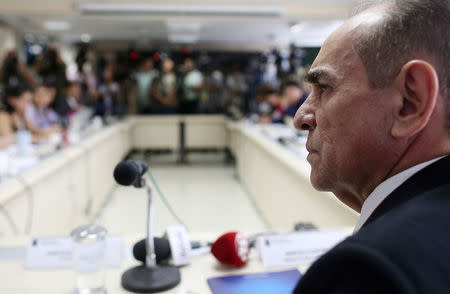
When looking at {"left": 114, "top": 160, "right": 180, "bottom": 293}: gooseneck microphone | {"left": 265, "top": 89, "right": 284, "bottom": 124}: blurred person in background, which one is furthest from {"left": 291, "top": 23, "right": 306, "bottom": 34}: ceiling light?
{"left": 114, "top": 160, "right": 180, "bottom": 293}: gooseneck microphone

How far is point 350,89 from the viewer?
524mm

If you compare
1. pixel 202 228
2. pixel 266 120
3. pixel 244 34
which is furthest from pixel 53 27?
pixel 202 228

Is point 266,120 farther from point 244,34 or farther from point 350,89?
point 350,89

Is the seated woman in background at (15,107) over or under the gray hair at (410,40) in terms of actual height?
under

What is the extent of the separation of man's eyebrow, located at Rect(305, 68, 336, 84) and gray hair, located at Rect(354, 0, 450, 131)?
6 centimetres

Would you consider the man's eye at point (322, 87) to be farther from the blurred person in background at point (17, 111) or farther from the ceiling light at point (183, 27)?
the ceiling light at point (183, 27)

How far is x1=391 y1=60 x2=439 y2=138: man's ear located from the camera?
1.51 ft

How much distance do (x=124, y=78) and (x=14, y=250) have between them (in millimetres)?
7319

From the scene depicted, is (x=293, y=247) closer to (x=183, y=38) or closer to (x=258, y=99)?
(x=258, y=99)

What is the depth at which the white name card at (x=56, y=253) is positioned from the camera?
123 centimetres

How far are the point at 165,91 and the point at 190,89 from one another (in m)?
0.63

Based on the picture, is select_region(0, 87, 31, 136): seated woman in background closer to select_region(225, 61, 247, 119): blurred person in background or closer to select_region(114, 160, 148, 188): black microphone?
select_region(114, 160, 148, 188): black microphone

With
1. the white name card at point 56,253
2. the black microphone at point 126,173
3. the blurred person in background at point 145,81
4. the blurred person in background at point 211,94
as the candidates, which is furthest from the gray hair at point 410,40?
the blurred person in background at point 211,94

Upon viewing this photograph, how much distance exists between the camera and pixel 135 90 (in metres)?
10.1
